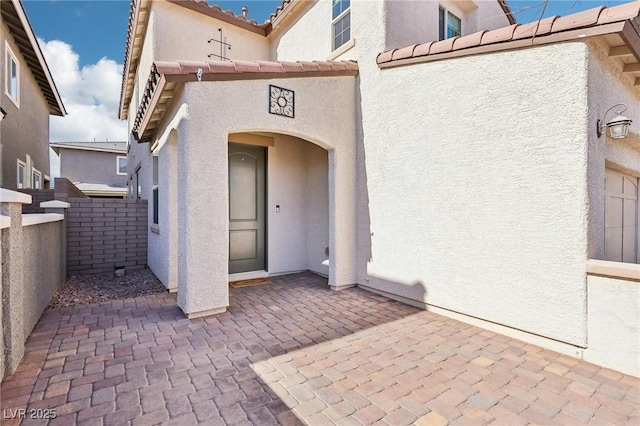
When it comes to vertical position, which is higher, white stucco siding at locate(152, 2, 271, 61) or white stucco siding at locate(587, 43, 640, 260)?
white stucco siding at locate(152, 2, 271, 61)

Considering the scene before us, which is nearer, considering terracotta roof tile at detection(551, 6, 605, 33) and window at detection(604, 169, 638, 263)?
terracotta roof tile at detection(551, 6, 605, 33)

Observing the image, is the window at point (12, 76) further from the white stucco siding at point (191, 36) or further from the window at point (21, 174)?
the white stucco siding at point (191, 36)

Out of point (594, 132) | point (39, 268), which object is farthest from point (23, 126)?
point (594, 132)

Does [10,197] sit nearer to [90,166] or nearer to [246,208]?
[246,208]

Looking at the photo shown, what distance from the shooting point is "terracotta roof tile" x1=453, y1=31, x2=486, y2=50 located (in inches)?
193

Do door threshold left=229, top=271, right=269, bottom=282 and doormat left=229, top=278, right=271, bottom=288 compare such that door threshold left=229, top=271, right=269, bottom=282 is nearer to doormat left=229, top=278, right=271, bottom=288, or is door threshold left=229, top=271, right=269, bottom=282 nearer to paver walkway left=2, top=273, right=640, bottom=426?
doormat left=229, top=278, right=271, bottom=288

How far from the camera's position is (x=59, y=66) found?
47.6ft

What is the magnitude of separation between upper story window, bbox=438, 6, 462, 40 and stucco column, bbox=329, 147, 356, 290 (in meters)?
4.61

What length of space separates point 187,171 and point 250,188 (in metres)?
3.15

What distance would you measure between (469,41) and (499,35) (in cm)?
45

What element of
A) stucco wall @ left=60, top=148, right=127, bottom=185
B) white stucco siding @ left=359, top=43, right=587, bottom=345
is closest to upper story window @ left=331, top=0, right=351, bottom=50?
white stucco siding @ left=359, top=43, right=587, bottom=345

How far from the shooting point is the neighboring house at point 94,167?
25.2 meters

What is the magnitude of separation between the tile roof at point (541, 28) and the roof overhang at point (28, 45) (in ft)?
42.4

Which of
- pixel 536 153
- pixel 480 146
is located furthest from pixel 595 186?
pixel 480 146
